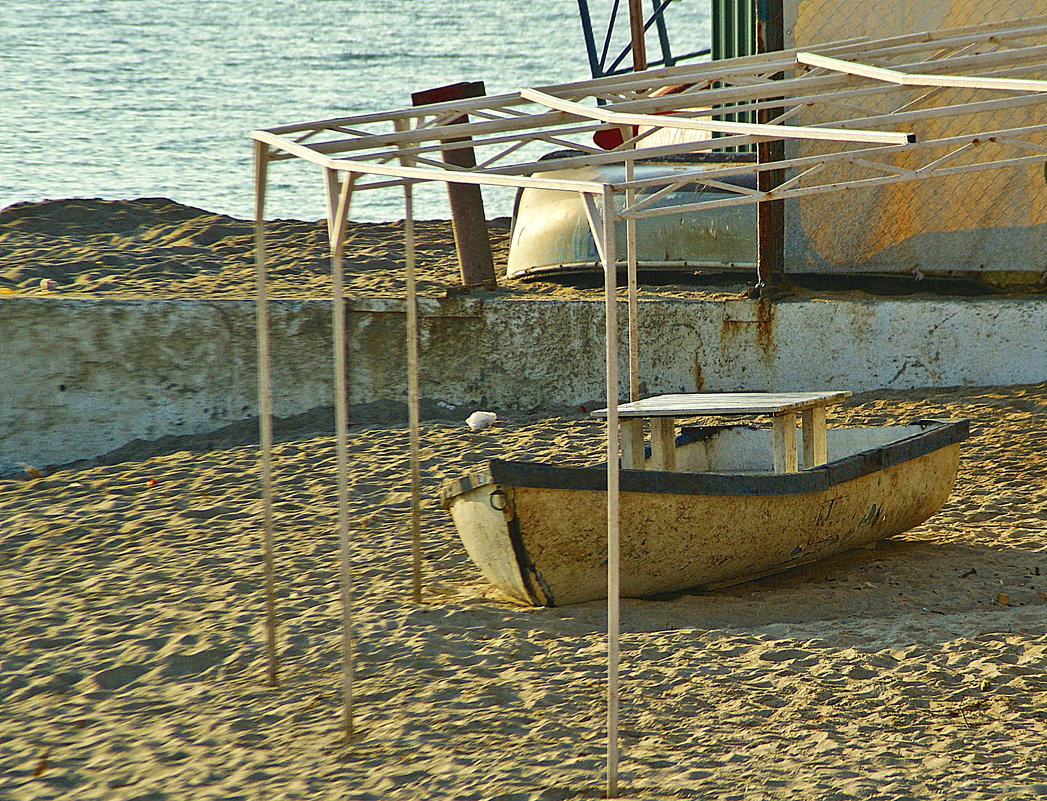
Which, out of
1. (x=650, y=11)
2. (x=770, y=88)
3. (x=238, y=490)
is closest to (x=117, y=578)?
(x=238, y=490)

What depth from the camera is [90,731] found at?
12.7 feet

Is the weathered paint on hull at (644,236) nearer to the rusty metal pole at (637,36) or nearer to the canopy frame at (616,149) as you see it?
the rusty metal pole at (637,36)

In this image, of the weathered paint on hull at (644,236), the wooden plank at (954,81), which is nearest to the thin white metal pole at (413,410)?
the wooden plank at (954,81)

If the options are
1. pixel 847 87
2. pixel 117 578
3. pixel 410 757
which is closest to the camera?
pixel 410 757

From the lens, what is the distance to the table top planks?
505cm

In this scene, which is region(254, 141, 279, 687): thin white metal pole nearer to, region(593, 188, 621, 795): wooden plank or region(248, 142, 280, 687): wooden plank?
region(248, 142, 280, 687): wooden plank

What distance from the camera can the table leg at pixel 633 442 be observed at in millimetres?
5609

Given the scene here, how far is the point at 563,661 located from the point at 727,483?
112 centimetres

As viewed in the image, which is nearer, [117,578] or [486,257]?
[117,578]

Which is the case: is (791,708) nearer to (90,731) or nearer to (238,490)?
(90,731)

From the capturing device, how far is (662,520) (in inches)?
185

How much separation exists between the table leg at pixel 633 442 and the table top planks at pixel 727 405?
117 millimetres

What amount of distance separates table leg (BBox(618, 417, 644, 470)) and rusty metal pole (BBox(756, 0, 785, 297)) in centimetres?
306

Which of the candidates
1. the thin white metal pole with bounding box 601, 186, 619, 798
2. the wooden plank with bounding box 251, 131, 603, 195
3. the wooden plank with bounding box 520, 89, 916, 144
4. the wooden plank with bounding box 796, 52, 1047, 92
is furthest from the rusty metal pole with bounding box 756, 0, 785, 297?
the thin white metal pole with bounding box 601, 186, 619, 798
